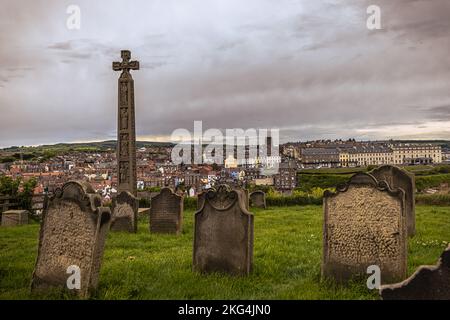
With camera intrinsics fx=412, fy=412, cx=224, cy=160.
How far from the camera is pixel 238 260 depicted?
291 inches

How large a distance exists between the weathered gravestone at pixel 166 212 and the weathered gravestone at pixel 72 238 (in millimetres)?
6141

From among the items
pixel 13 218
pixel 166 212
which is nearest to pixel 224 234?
pixel 166 212

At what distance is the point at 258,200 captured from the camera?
22328mm

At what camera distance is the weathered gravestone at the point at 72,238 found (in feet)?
20.6

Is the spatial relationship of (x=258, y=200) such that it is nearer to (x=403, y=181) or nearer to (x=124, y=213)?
(x=124, y=213)

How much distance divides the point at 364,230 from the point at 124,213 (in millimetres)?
8632

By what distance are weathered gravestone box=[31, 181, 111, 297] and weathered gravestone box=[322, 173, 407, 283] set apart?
3782 millimetres

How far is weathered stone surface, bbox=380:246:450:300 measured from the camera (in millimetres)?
4477

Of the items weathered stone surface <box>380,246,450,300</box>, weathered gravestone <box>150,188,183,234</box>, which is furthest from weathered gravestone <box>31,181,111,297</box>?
weathered gravestone <box>150,188,183,234</box>

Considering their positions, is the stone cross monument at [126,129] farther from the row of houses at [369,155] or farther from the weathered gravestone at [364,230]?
the row of houses at [369,155]

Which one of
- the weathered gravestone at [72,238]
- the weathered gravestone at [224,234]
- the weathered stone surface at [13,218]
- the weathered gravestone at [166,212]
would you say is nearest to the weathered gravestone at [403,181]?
the weathered gravestone at [224,234]
